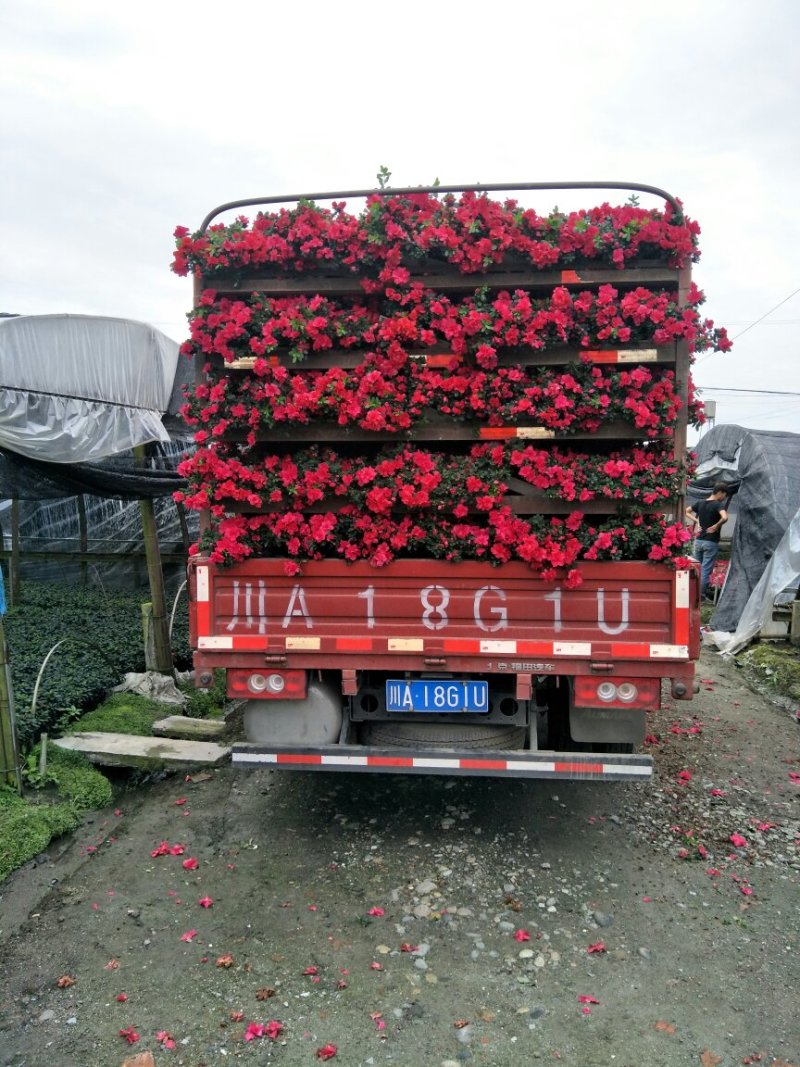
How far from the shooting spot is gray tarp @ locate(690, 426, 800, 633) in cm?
1053

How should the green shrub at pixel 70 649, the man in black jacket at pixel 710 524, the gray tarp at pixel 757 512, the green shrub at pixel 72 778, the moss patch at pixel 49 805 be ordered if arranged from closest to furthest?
the moss patch at pixel 49 805 < the green shrub at pixel 72 778 < the green shrub at pixel 70 649 < the gray tarp at pixel 757 512 < the man in black jacket at pixel 710 524

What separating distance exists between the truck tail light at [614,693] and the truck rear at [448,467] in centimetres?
1

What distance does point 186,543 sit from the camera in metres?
11.3

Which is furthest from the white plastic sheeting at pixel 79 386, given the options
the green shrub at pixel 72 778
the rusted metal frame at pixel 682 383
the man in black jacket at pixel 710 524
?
the man in black jacket at pixel 710 524

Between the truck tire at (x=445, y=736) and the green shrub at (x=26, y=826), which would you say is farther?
the truck tire at (x=445, y=736)

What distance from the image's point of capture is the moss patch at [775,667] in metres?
7.70

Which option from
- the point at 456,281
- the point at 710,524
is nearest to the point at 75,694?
the point at 456,281

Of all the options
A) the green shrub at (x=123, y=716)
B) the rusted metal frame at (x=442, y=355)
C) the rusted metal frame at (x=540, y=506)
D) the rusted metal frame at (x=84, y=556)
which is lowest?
the green shrub at (x=123, y=716)

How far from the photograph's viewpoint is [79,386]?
7004 mm

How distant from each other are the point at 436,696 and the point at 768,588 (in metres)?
6.94

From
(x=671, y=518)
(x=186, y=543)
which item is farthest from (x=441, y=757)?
(x=186, y=543)

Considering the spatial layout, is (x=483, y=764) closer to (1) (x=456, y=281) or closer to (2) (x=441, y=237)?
(1) (x=456, y=281)

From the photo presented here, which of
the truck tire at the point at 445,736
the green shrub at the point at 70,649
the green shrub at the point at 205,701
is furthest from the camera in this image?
the green shrub at the point at 205,701

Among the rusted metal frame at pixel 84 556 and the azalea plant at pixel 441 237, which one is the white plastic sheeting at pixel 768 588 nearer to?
the azalea plant at pixel 441 237
